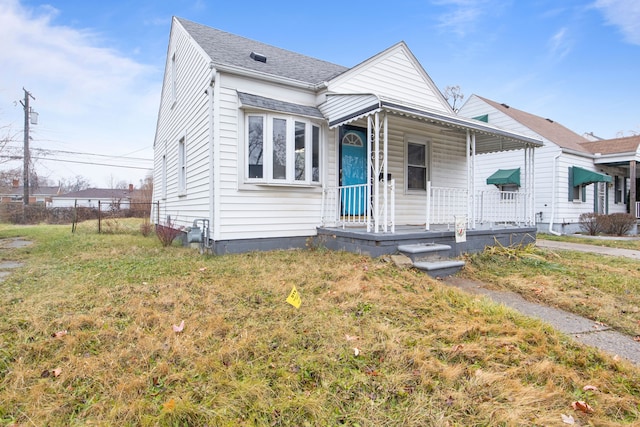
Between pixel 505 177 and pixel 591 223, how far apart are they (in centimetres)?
374

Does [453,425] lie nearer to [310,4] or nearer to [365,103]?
[365,103]

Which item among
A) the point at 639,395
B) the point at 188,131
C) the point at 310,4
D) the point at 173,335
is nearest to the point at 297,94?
the point at 188,131

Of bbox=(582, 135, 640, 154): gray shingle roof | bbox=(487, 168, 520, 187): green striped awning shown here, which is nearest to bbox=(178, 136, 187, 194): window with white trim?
bbox=(487, 168, 520, 187): green striped awning

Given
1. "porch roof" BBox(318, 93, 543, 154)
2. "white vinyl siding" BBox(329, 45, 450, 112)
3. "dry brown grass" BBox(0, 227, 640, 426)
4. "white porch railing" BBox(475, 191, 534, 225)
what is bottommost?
"dry brown grass" BBox(0, 227, 640, 426)

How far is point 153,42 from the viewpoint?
1277 centimetres

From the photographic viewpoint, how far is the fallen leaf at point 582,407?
1.92 metres

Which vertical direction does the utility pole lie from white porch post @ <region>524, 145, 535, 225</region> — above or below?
above

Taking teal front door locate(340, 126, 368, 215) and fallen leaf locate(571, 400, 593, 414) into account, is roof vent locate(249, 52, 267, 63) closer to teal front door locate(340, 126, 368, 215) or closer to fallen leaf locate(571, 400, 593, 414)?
teal front door locate(340, 126, 368, 215)

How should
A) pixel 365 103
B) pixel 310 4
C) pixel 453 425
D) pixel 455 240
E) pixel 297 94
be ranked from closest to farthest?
pixel 453 425
pixel 365 103
pixel 455 240
pixel 297 94
pixel 310 4

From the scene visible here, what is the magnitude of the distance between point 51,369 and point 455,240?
616cm

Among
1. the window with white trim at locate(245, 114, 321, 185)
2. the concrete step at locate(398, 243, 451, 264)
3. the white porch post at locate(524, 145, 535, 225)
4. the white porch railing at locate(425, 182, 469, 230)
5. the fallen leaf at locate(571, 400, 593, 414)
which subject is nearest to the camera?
the fallen leaf at locate(571, 400, 593, 414)

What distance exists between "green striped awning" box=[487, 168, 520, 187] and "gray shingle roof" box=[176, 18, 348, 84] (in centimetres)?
813

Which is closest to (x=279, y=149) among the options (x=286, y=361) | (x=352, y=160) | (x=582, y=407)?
(x=352, y=160)

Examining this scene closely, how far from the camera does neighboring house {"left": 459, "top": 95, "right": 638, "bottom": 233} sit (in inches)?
503
